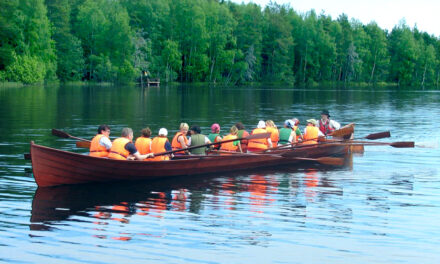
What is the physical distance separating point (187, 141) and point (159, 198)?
3.82 m

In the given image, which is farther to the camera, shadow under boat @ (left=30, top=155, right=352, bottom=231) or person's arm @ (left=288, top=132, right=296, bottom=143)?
person's arm @ (left=288, top=132, right=296, bottom=143)

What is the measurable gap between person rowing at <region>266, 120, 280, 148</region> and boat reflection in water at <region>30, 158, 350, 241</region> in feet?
7.80

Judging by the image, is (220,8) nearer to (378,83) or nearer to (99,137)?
(378,83)

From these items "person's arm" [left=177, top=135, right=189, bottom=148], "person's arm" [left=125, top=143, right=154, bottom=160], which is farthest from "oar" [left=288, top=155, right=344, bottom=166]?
"person's arm" [left=125, top=143, right=154, bottom=160]

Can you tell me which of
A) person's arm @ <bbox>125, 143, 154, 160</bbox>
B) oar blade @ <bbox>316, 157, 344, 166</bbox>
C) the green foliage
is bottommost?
oar blade @ <bbox>316, 157, 344, 166</bbox>

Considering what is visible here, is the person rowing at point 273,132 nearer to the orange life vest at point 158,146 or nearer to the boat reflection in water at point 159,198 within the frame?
the boat reflection in water at point 159,198

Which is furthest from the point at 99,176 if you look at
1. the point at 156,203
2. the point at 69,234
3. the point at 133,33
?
the point at 133,33

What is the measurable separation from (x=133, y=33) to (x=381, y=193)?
84123mm

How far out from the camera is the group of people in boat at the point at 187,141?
1520cm

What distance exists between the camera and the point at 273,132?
19.9 metres

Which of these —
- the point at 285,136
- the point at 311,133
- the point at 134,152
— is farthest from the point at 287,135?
the point at 134,152

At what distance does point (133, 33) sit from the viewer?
95.3 meters

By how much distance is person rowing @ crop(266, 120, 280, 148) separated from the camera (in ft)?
65.1

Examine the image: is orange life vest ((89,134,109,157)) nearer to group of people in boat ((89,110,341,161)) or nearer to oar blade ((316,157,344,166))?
group of people in boat ((89,110,341,161))
